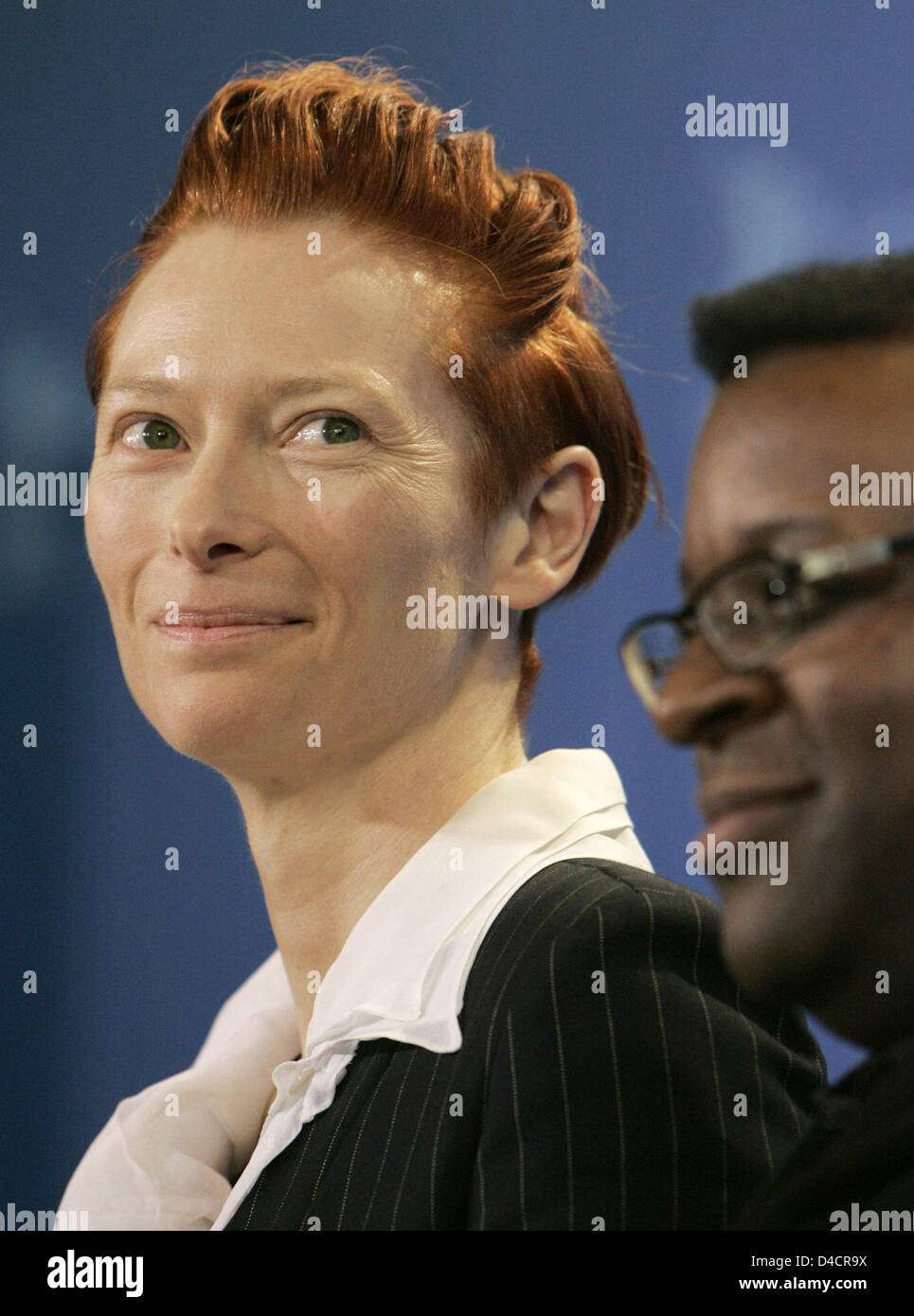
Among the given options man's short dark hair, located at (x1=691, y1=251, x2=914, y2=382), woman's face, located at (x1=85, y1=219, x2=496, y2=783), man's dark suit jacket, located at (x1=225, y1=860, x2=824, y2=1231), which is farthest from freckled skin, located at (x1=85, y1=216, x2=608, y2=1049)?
man's short dark hair, located at (x1=691, y1=251, x2=914, y2=382)

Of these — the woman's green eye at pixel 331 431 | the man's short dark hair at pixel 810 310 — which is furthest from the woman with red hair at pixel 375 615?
the man's short dark hair at pixel 810 310

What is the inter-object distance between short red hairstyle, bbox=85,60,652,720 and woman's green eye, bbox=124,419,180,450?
4.4 inches

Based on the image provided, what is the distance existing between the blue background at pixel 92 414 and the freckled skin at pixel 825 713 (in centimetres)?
52

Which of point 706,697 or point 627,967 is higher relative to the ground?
point 706,697

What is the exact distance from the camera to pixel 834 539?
1.31 feet

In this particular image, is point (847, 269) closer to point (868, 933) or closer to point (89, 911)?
point (868, 933)

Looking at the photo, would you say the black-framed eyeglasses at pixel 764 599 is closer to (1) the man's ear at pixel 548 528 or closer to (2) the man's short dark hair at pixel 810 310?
(2) the man's short dark hair at pixel 810 310

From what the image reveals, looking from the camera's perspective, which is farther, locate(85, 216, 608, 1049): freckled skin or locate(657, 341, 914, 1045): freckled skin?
locate(85, 216, 608, 1049): freckled skin

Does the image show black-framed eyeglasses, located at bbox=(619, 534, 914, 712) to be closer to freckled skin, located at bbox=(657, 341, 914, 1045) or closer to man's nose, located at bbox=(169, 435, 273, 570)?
freckled skin, located at bbox=(657, 341, 914, 1045)

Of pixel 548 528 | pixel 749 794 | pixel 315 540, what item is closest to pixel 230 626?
pixel 315 540

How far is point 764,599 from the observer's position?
41 centimetres

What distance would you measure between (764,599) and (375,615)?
0.39 metres

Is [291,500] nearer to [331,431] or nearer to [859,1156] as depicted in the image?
[331,431]

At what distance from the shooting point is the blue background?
3.26 ft
